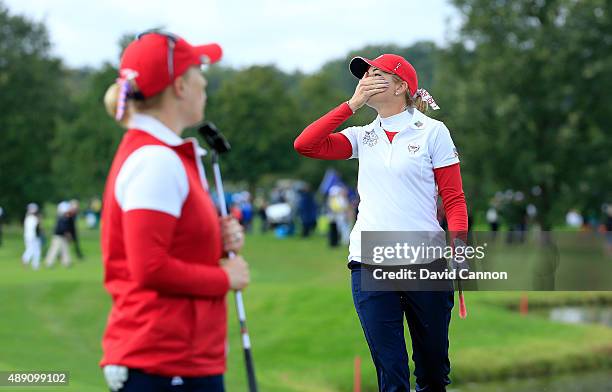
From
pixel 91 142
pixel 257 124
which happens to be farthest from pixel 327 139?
pixel 257 124

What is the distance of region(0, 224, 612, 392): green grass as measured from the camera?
18.9 m

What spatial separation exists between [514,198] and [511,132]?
12.2 feet

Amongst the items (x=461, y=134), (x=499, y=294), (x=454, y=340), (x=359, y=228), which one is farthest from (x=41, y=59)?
(x=359, y=228)

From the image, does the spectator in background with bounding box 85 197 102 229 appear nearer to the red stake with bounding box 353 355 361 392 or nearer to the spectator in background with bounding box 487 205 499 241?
the spectator in background with bounding box 487 205 499 241

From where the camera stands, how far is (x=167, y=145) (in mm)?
4074

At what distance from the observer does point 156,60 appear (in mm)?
4105

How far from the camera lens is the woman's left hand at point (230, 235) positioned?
4258 millimetres

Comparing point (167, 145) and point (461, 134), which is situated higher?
point (461, 134)

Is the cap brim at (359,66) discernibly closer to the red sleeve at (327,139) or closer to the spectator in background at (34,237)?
the red sleeve at (327,139)

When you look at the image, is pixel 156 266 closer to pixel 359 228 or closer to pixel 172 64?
pixel 172 64

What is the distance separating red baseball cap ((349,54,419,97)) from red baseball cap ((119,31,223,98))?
280cm

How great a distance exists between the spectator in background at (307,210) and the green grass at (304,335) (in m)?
14.2

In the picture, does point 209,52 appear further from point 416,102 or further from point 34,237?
point 34,237

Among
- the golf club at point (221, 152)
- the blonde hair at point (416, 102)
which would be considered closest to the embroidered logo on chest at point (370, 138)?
the blonde hair at point (416, 102)
